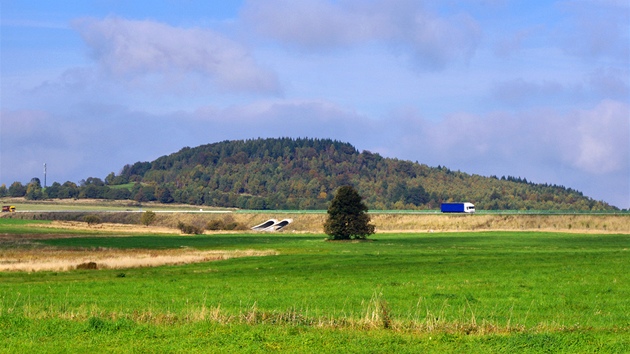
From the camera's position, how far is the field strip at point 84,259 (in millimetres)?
54375

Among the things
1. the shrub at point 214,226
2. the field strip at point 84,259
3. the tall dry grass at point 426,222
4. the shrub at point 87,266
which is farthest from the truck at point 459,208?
the shrub at point 87,266

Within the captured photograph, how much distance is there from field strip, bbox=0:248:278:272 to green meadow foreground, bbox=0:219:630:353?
6.68ft

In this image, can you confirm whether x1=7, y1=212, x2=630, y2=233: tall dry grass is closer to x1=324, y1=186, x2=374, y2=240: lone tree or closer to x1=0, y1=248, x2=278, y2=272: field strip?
x1=324, y1=186, x2=374, y2=240: lone tree

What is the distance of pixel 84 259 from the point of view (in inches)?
2459

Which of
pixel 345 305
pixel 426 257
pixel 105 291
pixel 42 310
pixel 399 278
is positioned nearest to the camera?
pixel 42 310

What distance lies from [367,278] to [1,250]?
149 ft

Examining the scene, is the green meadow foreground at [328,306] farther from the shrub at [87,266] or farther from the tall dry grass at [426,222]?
the tall dry grass at [426,222]

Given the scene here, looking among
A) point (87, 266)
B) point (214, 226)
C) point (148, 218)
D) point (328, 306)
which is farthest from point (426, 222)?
point (328, 306)

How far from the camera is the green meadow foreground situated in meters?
20.7

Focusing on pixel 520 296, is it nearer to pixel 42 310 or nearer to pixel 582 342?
pixel 582 342

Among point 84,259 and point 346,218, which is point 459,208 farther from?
point 84,259

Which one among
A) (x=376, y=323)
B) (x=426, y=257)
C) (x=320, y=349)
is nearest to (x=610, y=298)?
(x=376, y=323)

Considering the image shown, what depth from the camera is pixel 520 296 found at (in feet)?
108

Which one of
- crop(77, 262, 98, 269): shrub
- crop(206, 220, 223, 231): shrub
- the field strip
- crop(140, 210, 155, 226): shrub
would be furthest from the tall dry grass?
crop(77, 262, 98, 269): shrub
